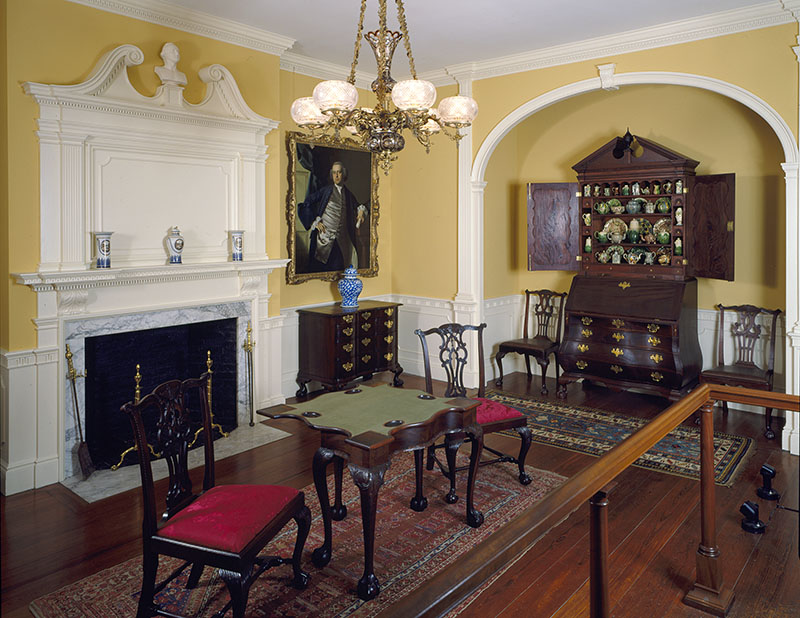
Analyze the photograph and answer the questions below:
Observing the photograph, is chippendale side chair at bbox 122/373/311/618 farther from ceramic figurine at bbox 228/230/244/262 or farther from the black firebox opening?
ceramic figurine at bbox 228/230/244/262

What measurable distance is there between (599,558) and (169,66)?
174 inches

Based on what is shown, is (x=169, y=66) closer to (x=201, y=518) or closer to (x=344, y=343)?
(x=344, y=343)

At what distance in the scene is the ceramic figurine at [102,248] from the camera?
14.2 ft

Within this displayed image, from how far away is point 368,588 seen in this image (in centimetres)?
288

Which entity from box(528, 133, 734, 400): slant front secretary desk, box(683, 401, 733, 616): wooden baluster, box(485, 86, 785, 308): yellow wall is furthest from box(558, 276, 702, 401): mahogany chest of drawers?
box(683, 401, 733, 616): wooden baluster

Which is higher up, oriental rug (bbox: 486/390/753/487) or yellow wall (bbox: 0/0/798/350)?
yellow wall (bbox: 0/0/798/350)

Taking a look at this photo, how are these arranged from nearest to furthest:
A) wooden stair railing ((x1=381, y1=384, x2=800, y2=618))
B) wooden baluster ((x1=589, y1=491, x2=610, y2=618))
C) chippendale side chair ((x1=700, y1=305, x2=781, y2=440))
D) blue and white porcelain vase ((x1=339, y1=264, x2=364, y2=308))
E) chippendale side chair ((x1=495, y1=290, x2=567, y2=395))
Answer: wooden stair railing ((x1=381, y1=384, x2=800, y2=618))
wooden baluster ((x1=589, y1=491, x2=610, y2=618))
chippendale side chair ((x1=700, y1=305, x2=781, y2=440))
blue and white porcelain vase ((x1=339, y1=264, x2=364, y2=308))
chippendale side chair ((x1=495, y1=290, x2=567, y2=395))

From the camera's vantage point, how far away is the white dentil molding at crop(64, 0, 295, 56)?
444 centimetres

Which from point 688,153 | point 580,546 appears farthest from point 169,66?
point 688,153

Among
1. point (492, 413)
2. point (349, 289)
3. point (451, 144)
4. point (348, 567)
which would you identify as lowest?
point (348, 567)

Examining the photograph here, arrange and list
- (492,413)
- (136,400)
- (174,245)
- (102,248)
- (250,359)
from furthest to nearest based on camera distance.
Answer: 1. (250,359)
2. (174,245)
3. (136,400)
4. (102,248)
5. (492,413)

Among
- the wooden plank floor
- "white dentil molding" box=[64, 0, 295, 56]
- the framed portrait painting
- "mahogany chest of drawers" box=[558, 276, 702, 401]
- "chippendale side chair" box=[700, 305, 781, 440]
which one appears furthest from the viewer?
the framed portrait painting

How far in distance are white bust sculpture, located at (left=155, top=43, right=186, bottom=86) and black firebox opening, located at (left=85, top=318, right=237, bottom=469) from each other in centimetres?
192

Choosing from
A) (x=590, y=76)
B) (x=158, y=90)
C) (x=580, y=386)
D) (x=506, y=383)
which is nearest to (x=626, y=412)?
(x=580, y=386)
